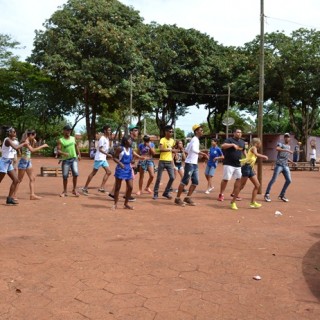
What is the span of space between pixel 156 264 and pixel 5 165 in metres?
4.64

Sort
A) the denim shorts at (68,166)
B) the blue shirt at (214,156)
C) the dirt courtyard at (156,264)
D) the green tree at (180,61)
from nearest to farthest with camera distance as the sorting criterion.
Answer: the dirt courtyard at (156,264) < the denim shorts at (68,166) < the blue shirt at (214,156) < the green tree at (180,61)

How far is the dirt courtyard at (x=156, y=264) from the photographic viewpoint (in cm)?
349

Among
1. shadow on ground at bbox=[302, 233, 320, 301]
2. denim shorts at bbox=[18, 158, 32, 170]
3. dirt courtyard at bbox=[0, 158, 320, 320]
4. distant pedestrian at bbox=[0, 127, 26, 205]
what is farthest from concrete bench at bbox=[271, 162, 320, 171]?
shadow on ground at bbox=[302, 233, 320, 301]

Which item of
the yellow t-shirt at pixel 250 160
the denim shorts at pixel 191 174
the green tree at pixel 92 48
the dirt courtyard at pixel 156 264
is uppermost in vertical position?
the green tree at pixel 92 48

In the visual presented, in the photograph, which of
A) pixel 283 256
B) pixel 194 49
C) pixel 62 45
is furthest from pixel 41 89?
pixel 283 256

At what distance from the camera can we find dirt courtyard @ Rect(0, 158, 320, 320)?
349cm

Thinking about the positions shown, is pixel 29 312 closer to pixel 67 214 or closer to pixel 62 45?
pixel 67 214

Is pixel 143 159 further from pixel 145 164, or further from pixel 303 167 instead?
pixel 303 167

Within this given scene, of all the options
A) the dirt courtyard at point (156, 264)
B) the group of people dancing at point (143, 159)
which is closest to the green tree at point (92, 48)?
the group of people dancing at point (143, 159)

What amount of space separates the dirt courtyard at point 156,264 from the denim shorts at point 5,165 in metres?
0.79

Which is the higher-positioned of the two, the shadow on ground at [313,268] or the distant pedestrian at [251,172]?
the distant pedestrian at [251,172]

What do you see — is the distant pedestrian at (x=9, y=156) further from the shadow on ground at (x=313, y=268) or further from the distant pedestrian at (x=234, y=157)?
the shadow on ground at (x=313, y=268)

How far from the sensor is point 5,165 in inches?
314

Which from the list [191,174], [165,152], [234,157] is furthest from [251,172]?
[165,152]
